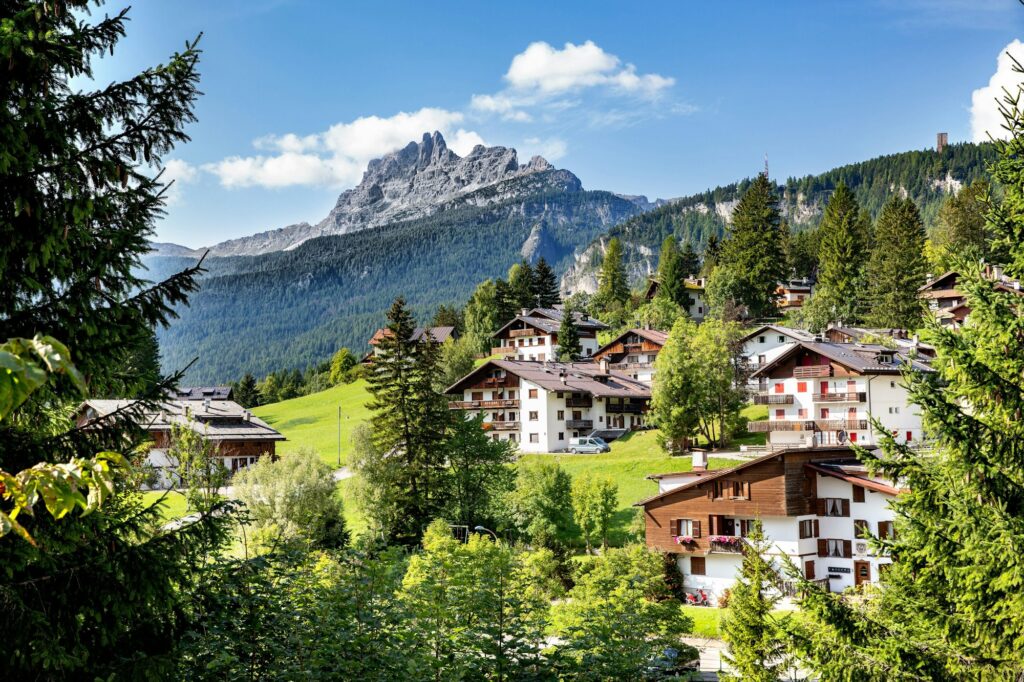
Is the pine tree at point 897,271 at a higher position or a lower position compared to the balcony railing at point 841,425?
higher

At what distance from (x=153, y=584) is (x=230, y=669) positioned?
2.13m

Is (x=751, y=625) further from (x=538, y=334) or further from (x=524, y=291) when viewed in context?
(x=524, y=291)

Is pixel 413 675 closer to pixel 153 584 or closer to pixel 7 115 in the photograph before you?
pixel 153 584

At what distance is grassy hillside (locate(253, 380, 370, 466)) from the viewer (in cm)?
8812

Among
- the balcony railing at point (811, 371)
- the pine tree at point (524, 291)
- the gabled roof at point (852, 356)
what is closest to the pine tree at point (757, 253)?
the pine tree at point (524, 291)

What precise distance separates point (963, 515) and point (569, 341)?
298 ft

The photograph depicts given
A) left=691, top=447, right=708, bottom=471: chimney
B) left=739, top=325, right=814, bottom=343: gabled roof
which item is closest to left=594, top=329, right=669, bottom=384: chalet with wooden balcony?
left=739, top=325, right=814, bottom=343: gabled roof

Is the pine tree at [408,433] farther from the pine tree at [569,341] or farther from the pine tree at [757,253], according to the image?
the pine tree at [757,253]

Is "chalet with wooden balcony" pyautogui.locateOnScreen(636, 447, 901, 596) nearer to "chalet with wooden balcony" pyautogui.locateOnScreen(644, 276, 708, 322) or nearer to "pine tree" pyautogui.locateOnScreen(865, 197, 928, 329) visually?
"pine tree" pyautogui.locateOnScreen(865, 197, 928, 329)

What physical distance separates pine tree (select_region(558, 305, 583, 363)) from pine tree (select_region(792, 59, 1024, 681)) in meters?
88.0

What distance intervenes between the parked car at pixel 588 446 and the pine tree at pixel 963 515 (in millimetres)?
60547

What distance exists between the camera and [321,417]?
103562mm

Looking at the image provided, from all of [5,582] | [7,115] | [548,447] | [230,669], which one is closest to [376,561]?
[230,669]

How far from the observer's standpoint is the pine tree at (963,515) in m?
11.4
